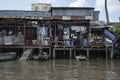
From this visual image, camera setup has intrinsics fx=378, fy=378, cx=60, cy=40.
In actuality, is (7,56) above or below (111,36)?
below

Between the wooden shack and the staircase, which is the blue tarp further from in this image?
the staircase

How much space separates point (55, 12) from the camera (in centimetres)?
4669

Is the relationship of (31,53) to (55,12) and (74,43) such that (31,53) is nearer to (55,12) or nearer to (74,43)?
(74,43)

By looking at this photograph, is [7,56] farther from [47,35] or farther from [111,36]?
[111,36]

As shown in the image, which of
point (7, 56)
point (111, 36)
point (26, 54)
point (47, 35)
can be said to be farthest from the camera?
point (47, 35)

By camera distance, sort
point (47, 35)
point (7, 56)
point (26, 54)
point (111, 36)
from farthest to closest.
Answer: point (47, 35) → point (111, 36) → point (26, 54) → point (7, 56)

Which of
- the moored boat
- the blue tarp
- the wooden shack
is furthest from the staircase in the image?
the blue tarp

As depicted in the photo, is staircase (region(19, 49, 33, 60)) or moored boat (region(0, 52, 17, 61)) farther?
staircase (region(19, 49, 33, 60))

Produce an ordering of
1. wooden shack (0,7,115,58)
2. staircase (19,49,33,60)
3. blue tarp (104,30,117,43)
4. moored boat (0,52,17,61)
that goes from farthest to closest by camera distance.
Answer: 1. blue tarp (104,30,117,43)
2. wooden shack (0,7,115,58)
3. staircase (19,49,33,60)
4. moored boat (0,52,17,61)

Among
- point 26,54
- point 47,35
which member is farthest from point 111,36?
point 26,54

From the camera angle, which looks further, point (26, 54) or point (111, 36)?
point (111, 36)

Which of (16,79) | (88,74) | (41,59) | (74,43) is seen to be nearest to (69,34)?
(74,43)

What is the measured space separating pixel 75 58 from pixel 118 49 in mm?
4297

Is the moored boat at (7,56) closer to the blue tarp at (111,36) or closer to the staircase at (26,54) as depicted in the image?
the staircase at (26,54)
